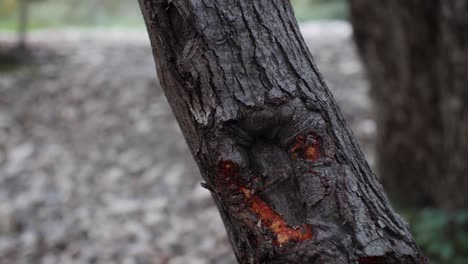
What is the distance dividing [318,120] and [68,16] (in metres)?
9.74

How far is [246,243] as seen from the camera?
96 centimetres

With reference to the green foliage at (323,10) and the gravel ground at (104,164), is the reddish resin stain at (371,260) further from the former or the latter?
the green foliage at (323,10)

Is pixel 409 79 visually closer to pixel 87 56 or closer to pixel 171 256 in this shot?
pixel 171 256

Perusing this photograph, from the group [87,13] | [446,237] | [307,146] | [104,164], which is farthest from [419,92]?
[87,13]

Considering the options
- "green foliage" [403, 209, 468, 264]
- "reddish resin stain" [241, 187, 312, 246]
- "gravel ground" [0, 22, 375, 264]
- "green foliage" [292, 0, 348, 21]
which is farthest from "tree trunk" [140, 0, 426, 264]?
"green foliage" [292, 0, 348, 21]

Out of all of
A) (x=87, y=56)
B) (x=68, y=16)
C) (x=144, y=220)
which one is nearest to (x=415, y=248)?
(x=144, y=220)

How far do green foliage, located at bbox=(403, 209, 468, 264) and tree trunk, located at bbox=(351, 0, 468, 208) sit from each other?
163 millimetres

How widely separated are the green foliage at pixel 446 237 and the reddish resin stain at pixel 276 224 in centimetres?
201

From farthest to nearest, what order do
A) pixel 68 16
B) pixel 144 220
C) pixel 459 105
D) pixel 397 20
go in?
pixel 68 16 → pixel 144 220 → pixel 397 20 → pixel 459 105

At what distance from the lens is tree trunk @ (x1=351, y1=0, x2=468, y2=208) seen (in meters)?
2.88

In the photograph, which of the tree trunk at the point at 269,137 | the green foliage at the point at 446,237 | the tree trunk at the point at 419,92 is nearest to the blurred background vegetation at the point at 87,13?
the tree trunk at the point at 419,92

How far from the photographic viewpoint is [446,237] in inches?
112

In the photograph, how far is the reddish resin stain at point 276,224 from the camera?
92 cm

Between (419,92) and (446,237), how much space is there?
2.66 feet
